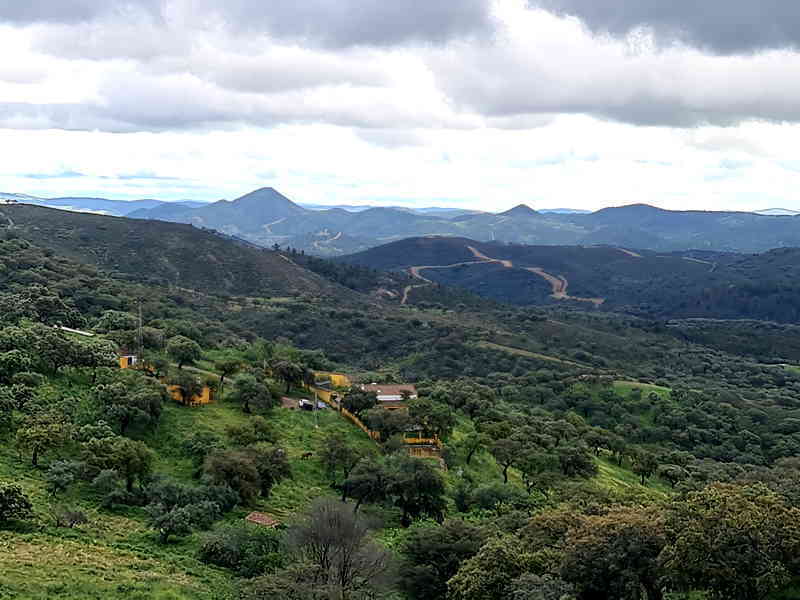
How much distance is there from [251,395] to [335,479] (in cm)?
945

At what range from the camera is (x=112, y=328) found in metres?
51.9

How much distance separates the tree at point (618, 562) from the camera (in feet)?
63.4

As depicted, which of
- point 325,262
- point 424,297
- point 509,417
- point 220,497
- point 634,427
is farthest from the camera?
point 325,262

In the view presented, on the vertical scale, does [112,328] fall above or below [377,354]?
above

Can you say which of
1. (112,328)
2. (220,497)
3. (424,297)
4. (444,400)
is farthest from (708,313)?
(220,497)

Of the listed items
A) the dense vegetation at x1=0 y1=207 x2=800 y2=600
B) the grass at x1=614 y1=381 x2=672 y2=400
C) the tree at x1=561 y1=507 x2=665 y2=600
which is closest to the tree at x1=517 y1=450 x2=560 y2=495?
→ the dense vegetation at x1=0 y1=207 x2=800 y2=600

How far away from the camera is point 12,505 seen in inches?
892

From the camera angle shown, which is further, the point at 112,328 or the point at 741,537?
the point at 112,328

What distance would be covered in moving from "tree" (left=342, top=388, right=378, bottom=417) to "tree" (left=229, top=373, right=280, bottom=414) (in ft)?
17.4

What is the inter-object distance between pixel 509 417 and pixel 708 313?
6334 inches

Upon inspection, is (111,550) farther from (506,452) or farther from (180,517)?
(506,452)

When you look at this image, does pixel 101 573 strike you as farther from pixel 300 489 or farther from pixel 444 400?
pixel 444 400

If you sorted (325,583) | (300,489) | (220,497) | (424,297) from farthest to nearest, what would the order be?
(424,297) → (300,489) → (220,497) → (325,583)

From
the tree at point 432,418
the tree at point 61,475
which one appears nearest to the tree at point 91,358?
the tree at point 61,475
